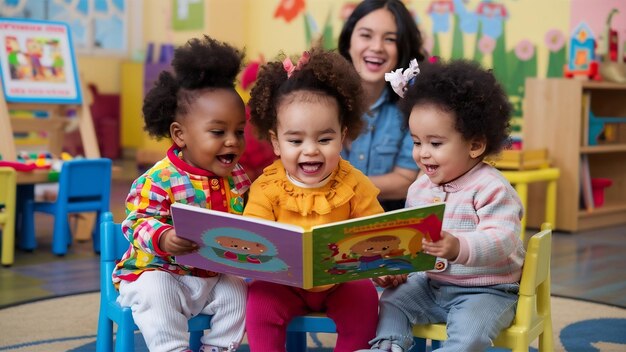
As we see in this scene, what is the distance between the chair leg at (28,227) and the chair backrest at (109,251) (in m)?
2.34

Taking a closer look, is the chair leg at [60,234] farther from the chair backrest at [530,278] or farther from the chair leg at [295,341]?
the chair backrest at [530,278]

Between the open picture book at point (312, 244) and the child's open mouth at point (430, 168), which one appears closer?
the open picture book at point (312, 244)

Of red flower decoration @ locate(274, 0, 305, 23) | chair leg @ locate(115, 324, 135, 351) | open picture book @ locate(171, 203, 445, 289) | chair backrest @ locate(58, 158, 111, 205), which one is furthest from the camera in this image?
red flower decoration @ locate(274, 0, 305, 23)

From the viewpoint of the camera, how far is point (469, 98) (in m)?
1.71

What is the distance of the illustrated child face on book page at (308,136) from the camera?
1701 millimetres

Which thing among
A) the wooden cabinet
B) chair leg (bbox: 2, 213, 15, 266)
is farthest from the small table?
chair leg (bbox: 2, 213, 15, 266)

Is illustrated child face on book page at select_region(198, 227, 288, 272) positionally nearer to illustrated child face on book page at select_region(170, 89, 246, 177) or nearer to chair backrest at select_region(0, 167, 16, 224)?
illustrated child face on book page at select_region(170, 89, 246, 177)

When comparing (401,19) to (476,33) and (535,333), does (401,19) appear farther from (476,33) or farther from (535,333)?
(476,33)

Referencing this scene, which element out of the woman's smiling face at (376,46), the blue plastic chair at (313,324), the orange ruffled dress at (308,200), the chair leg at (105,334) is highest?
the woman's smiling face at (376,46)

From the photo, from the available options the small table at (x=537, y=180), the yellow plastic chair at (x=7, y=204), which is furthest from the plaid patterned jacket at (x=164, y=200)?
the small table at (x=537, y=180)

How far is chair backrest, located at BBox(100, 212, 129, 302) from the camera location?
1.84 meters

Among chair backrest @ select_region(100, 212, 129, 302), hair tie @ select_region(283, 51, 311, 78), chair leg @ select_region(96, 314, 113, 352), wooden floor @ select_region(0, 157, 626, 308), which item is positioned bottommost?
wooden floor @ select_region(0, 157, 626, 308)

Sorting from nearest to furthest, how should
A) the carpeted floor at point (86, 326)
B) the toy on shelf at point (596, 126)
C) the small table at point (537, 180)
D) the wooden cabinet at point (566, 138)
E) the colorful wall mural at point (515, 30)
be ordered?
the carpeted floor at point (86, 326), the small table at point (537, 180), the wooden cabinet at point (566, 138), the toy on shelf at point (596, 126), the colorful wall mural at point (515, 30)

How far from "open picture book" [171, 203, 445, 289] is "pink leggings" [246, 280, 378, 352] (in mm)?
140
